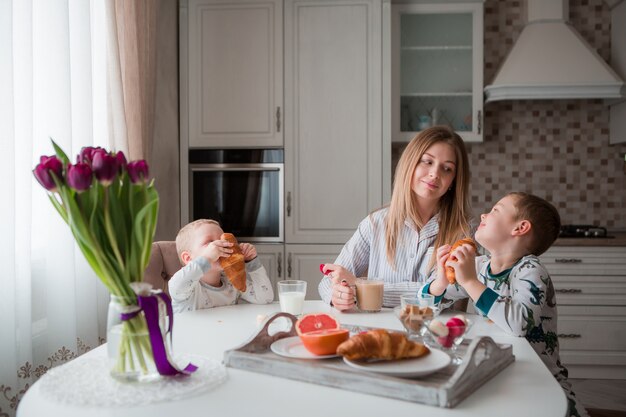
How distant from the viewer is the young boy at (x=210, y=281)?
1695 millimetres

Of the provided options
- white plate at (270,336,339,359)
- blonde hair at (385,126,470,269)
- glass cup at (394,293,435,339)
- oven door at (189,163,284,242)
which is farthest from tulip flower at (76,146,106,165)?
oven door at (189,163,284,242)

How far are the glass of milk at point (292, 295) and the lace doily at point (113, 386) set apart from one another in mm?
452

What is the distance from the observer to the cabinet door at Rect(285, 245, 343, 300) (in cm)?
347

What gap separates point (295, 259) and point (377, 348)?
96.8 inches

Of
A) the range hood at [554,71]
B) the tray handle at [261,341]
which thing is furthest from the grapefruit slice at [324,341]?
the range hood at [554,71]

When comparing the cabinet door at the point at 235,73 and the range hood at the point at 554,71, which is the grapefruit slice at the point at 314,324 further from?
the range hood at the point at 554,71

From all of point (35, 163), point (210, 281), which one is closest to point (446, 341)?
point (210, 281)

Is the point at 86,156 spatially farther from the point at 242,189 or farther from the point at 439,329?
the point at 242,189

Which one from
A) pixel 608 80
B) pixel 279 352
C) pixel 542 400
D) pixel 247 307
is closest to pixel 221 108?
pixel 247 307

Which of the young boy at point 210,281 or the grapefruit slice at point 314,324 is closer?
the grapefruit slice at point 314,324

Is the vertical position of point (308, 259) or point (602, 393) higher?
point (308, 259)

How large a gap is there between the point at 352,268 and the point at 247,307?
0.49 m

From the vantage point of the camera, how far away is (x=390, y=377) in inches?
38.2

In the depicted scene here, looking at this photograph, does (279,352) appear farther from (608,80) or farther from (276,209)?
(608,80)
